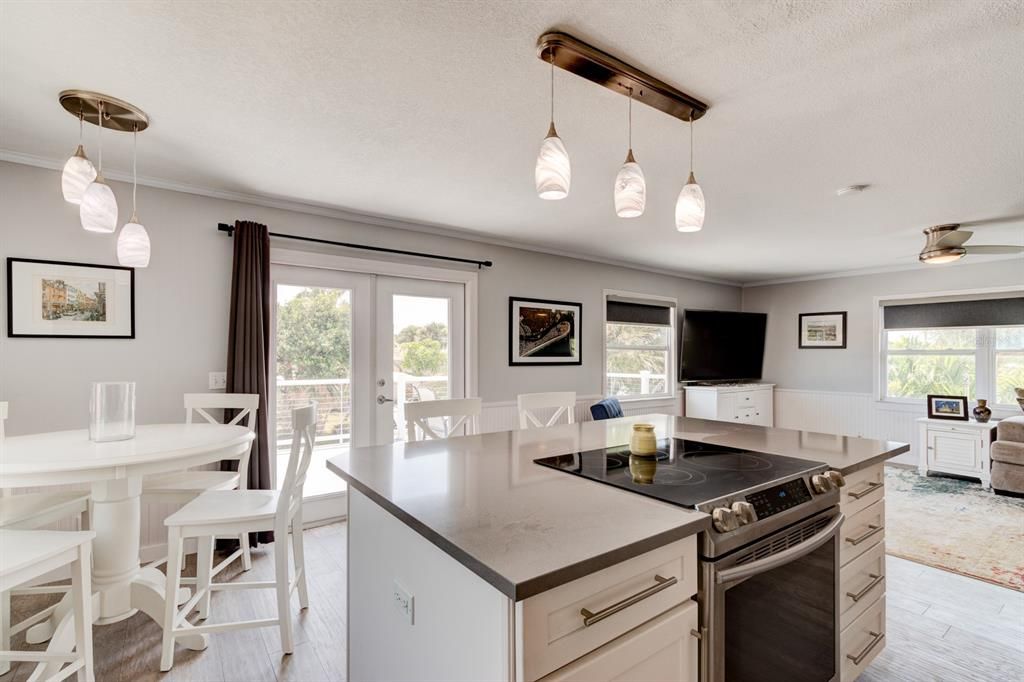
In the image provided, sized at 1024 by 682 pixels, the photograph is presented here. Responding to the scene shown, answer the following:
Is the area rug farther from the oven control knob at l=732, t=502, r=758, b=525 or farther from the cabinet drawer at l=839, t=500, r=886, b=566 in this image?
the oven control knob at l=732, t=502, r=758, b=525

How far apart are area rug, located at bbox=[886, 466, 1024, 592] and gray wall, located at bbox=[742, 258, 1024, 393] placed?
5.52ft

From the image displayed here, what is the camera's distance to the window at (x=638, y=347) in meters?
5.63

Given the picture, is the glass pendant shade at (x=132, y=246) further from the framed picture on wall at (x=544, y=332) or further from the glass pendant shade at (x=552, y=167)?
the framed picture on wall at (x=544, y=332)

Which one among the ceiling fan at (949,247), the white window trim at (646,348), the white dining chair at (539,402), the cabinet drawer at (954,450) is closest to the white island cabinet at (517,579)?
the white dining chair at (539,402)

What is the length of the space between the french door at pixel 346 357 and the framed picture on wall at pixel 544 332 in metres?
0.75

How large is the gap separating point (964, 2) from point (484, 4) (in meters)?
1.43

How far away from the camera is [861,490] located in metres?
1.79

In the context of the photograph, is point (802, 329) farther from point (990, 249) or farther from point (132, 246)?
point (132, 246)

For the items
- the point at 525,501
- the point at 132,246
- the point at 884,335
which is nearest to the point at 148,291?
the point at 132,246

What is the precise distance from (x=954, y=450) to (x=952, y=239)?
232 cm

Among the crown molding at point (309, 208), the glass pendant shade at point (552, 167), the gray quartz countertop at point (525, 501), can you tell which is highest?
the crown molding at point (309, 208)

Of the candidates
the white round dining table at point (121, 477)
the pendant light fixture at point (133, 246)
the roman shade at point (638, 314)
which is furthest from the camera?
the roman shade at point (638, 314)

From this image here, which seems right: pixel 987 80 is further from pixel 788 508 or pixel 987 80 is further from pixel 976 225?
pixel 976 225

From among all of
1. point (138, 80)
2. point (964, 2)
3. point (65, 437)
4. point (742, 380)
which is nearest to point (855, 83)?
point (964, 2)
